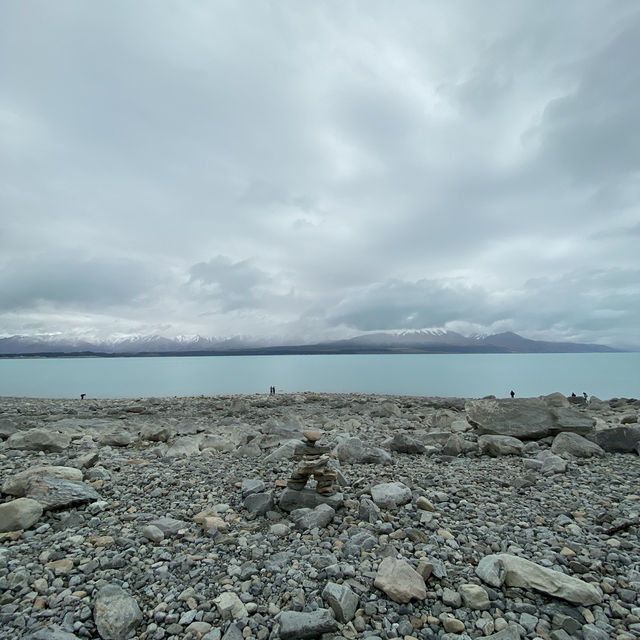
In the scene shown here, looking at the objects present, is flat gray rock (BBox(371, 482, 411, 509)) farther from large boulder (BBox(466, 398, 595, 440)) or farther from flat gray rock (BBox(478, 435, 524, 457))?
large boulder (BBox(466, 398, 595, 440))

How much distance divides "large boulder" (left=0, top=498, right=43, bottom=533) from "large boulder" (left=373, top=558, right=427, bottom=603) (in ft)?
16.7

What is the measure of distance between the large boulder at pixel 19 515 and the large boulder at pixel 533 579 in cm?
626

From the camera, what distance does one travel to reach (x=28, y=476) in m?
6.60

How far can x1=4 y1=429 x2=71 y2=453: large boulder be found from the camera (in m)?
10.5

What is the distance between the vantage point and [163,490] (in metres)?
7.26

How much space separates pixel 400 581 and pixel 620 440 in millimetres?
8879

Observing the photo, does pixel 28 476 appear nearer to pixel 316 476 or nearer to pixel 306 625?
pixel 316 476

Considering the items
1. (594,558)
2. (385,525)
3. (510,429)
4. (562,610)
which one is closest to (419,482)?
(385,525)

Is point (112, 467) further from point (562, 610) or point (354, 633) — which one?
point (562, 610)

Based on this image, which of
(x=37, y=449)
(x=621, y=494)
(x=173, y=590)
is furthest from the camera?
(x=37, y=449)

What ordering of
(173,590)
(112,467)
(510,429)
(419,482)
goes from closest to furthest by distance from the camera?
(173,590)
(419,482)
(112,467)
(510,429)

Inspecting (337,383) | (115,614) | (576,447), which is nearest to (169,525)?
(115,614)

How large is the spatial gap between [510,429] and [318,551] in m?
8.87

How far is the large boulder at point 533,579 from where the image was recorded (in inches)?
158
